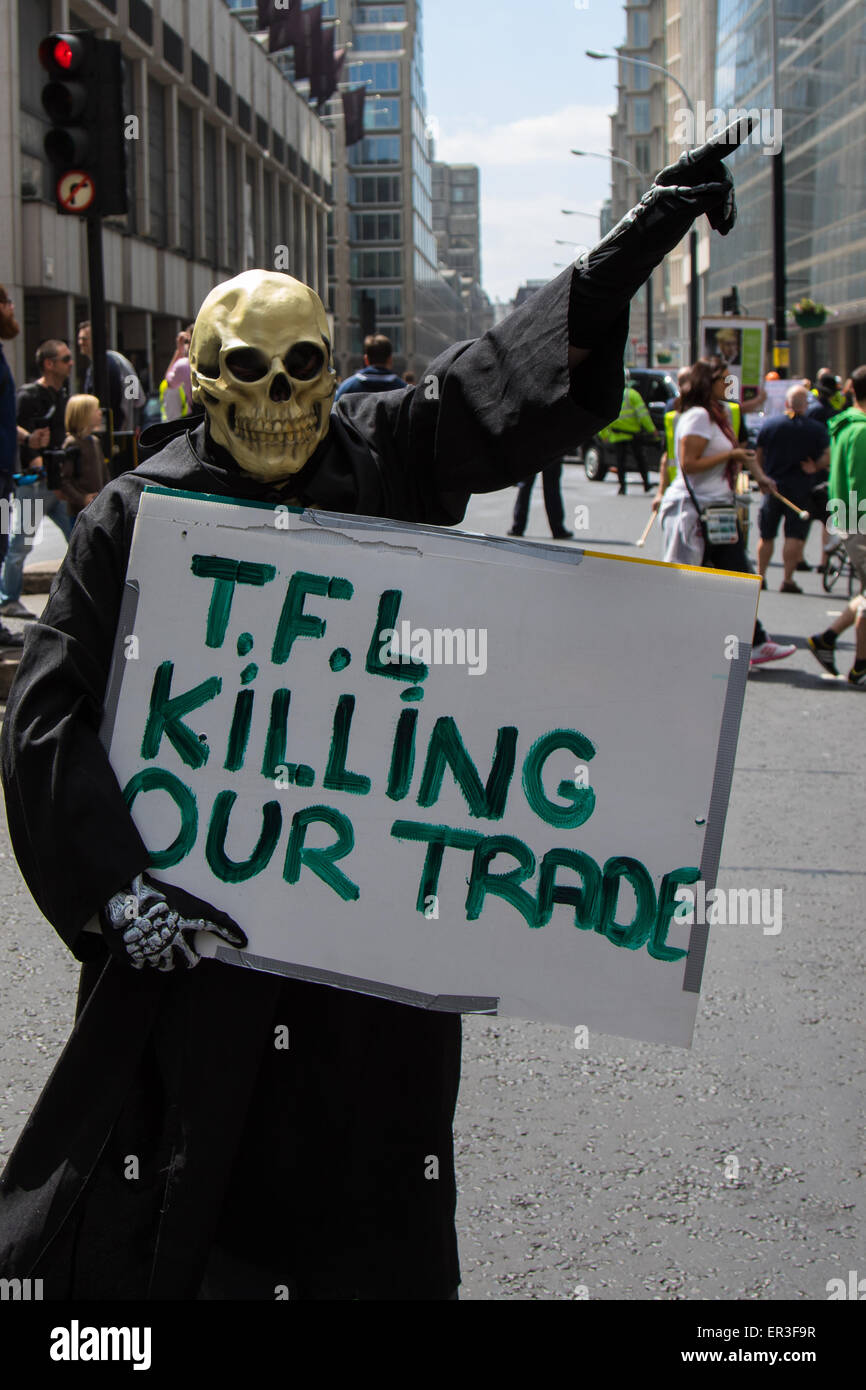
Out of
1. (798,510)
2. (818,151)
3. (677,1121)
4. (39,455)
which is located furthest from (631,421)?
(818,151)

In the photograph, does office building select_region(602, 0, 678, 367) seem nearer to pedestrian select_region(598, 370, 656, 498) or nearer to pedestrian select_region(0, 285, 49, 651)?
pedestrian select_region(598, 370, 656, 498)

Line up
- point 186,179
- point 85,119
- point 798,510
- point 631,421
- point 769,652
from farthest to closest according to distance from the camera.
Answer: point 186,179
point 631,421
point 798,510
point 769,652
point 85,119

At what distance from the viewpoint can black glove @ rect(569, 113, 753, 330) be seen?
6.57 ft

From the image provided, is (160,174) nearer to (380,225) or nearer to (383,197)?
(380,225)

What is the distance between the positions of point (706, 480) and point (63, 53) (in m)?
4.42

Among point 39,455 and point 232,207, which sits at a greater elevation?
point 232,207

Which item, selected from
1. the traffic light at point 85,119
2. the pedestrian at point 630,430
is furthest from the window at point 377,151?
the traffic light at point 85,119

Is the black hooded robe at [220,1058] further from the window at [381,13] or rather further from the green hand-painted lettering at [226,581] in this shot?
the window at [381,13]

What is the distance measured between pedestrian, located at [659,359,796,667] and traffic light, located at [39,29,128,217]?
11.7 feet

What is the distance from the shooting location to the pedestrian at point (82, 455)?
31.6 feet

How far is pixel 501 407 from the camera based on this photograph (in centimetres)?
221

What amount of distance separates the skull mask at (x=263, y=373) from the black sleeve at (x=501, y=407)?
16 centimetres

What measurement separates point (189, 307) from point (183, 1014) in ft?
133
